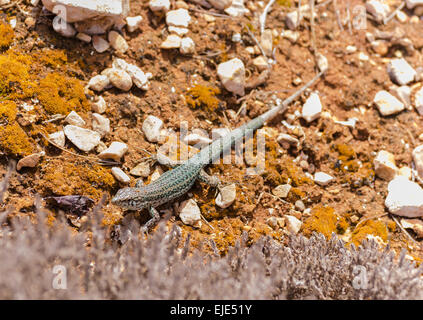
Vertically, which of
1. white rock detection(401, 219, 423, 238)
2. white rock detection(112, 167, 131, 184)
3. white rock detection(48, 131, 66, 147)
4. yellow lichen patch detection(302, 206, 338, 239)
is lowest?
white rock detection(401, 219, 423, 238)

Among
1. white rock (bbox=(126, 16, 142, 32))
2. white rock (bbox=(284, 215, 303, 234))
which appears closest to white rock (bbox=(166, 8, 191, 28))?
white rock (bbox=(126, 16, 142, 32))

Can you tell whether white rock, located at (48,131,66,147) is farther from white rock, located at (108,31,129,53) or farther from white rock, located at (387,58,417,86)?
white rock, located at (387,58,417,86)

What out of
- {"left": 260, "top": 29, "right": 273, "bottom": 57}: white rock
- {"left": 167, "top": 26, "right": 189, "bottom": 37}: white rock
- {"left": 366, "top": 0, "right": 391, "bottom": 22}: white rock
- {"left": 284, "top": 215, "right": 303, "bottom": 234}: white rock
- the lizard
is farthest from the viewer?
{"left": 366, "top": 0, "right": 391, "bottom": 22}: white rock

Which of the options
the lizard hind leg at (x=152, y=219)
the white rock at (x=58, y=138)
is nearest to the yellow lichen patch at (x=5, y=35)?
the white rock at (x=58, y=138)

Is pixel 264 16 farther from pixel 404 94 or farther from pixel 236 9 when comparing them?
pixel 404 94

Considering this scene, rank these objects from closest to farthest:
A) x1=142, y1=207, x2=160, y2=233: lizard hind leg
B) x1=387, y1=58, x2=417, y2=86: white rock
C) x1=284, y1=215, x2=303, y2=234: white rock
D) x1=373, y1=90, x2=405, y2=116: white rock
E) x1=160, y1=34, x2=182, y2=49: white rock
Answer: x1=142, y1=207, x2=160, y2=233: lizard hind leg
x1=284, y1=215, x2=303, y2=234: white rock
x1=160, y1=34, x2=182, y2=49: white rock
x1=373, y1=90, x2=405, y2=116: white rock
x1=387, y1=58, x2=417, y2=86: white rock

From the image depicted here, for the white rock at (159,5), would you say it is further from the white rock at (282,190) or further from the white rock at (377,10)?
the white rock at (377,10)

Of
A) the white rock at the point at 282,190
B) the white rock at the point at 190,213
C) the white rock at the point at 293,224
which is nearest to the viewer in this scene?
the white rock at the point at 190,213
